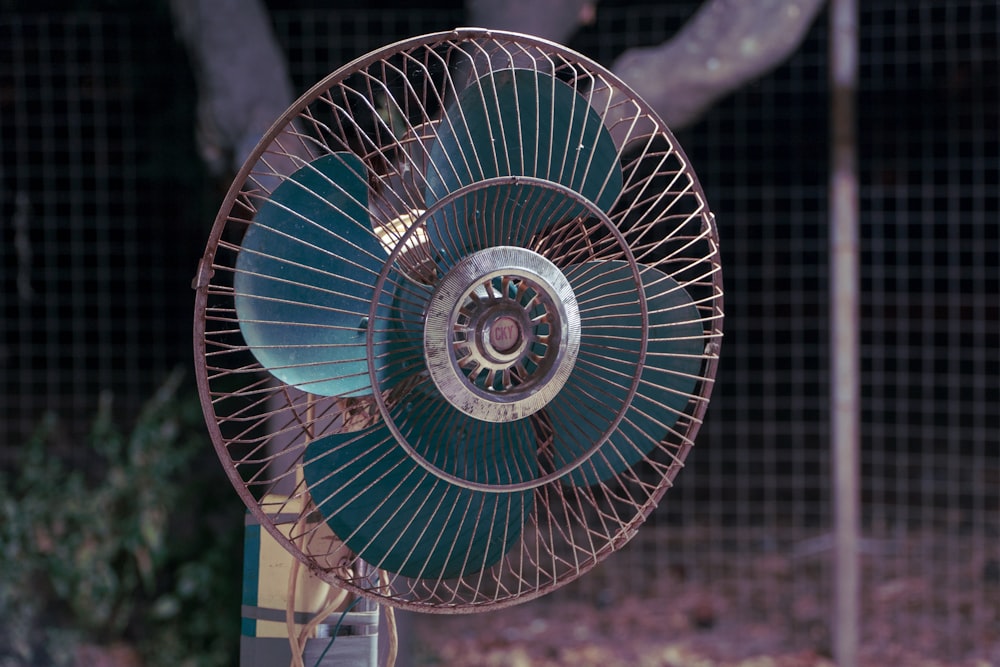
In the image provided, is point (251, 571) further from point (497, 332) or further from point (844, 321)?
point (844, 321)

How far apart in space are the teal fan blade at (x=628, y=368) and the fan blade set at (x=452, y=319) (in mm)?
11

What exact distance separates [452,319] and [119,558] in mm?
2346

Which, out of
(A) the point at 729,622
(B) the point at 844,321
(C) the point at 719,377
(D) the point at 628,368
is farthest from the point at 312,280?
(C) the point at 719,377

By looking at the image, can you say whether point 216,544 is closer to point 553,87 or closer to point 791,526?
point 553,87

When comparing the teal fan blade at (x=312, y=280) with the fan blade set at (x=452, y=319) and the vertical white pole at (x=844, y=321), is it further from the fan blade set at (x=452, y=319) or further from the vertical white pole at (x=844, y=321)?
the vertical white pole at (x=844, y=321)

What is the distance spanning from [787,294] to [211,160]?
2.87 metres

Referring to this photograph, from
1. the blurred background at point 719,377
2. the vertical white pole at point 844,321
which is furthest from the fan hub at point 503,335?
the vertical white pole at point 844,321

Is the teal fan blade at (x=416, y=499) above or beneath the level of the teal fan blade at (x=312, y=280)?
beneath

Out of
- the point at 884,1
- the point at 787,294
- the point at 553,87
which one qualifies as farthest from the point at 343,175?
the point at 787,294

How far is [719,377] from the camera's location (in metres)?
4.45

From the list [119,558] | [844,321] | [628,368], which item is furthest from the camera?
[119,558]

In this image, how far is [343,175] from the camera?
1.24m

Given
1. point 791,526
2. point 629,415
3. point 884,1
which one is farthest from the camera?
point 791,526

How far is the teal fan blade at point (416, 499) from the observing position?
1.18 m
